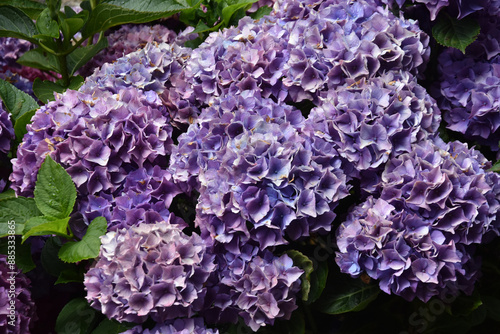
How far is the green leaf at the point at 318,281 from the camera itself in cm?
123

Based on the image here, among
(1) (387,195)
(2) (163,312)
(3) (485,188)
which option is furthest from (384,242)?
(2) (163,312)

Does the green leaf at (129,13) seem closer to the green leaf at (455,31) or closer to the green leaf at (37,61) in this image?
the green leaf at (37,61)

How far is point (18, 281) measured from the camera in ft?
4.56

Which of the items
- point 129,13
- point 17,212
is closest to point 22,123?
point 17,212

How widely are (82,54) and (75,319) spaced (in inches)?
31.9

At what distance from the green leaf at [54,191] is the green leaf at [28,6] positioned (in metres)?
0.73

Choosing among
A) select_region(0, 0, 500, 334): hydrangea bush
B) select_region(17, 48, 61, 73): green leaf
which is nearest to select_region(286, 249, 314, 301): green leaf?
select_region(0, 0, 500, 334): hydrangea bush

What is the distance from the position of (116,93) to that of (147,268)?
54cm

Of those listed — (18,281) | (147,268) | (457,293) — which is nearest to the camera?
(147,268)

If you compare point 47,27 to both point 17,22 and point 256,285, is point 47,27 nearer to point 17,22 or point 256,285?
point 17,22

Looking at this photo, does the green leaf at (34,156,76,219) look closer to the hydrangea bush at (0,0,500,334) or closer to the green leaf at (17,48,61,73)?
the hydrangea bush at (0,0,500,334)

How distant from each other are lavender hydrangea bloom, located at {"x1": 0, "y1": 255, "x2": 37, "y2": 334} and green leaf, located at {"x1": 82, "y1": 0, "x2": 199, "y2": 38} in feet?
2.29

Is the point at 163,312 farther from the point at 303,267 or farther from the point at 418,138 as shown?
the point at 418,138

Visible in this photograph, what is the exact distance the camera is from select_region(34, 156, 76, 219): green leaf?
1270mm
